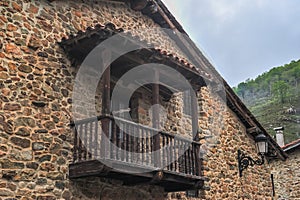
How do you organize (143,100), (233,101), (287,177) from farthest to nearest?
(287,177) → (233,101) → (143,100)

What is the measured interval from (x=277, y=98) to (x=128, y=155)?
1697 inches

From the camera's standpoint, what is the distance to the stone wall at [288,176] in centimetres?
1695

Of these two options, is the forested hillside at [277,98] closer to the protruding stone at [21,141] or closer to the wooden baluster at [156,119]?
the wooden baluster at [156,119]

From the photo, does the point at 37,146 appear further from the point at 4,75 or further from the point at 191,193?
the point at 191,193

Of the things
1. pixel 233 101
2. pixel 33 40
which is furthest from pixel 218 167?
pixel 33 40

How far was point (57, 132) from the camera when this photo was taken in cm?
747

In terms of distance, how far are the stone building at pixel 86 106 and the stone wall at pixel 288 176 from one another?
8.23m

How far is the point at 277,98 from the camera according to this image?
47.7 meters

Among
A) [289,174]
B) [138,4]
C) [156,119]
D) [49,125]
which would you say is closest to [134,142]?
[156,119]

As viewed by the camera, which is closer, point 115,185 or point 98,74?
point 115,185

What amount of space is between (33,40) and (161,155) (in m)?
3.39

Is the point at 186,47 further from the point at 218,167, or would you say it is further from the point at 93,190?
the point at 93,190

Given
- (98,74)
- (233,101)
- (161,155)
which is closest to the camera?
(161,155)

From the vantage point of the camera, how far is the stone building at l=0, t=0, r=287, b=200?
6930mm
